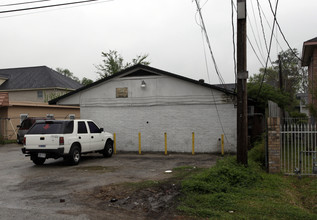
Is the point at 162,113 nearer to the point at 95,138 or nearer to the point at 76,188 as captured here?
the point at 95,138

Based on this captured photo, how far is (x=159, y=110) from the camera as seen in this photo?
1638 centimetres

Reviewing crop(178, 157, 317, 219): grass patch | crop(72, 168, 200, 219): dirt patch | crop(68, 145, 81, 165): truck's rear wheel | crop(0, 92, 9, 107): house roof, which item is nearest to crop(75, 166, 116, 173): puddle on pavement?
crop(68, 145, 81, 165): truck's rear wheel

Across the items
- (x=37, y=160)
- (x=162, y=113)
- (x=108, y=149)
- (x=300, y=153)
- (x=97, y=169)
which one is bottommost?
(x=97, y=169)

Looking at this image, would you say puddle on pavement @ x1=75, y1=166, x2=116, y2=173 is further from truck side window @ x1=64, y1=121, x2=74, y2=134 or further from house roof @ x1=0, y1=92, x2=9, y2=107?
house roof @ x1=0, y1=92, x2=9, y2=107

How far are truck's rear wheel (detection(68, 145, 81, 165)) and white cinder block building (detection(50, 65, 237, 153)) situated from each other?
4684mm

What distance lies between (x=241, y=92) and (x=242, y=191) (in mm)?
2962

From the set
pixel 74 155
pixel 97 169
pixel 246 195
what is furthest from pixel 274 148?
pixel 74 155

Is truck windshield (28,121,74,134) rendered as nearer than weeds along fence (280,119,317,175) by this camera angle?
No

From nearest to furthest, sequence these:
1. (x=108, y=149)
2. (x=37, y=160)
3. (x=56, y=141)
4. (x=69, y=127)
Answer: (x=56, y=141), (x=69, y=127), (x=37, y=160), (x=108, y=149)

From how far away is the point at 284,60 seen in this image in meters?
53.6

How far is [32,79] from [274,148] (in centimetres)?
3511

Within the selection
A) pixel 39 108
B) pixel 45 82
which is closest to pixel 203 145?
pixel 39 108

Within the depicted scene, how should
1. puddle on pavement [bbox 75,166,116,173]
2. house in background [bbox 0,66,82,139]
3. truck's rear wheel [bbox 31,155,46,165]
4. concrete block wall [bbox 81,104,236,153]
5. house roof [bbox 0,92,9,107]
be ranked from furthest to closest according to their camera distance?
1. house in background [bbox 0,66,82,139]
2. house roof [bbox 0,92,9,107]
3. concrete block wall [bbox 81,104,236,153]
4. truck's rear wheel [bbox 31,155,46,165]
5. puddle on pavement [bbox 75,166,116,173]

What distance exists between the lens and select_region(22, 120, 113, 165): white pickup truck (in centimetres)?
1157
